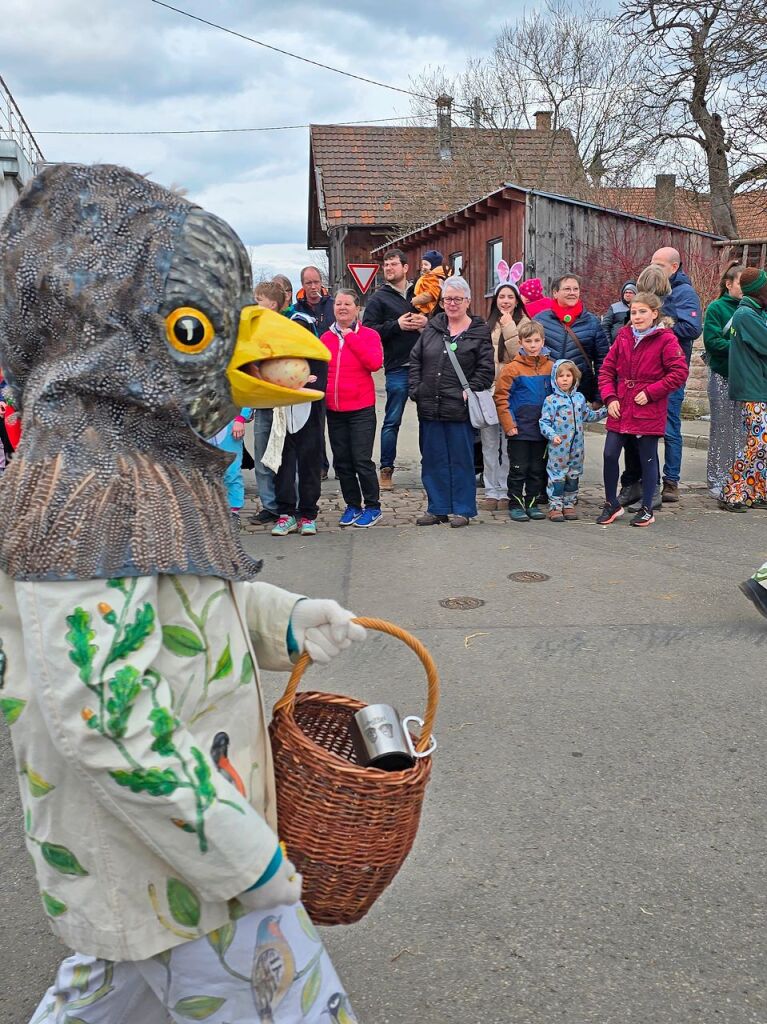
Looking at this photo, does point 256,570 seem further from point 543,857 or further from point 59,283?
point 543,857

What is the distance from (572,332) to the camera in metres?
8.81

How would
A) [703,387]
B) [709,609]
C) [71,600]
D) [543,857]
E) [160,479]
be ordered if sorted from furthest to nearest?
[703,387] < [709,609] < [543,857] < [160,479] < [71,600]

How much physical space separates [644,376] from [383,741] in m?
6.68

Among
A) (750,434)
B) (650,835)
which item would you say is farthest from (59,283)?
(750,434)

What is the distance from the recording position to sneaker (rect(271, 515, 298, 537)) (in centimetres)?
806

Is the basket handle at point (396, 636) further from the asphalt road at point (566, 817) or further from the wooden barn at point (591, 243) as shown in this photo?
the wooden barn at point (591, 243)

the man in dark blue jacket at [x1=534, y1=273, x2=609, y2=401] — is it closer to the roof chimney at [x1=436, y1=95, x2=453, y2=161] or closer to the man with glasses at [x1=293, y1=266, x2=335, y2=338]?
the man with glasses at [x1=293, y1=266, x2=335, y2=338]

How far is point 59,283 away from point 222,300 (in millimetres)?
244

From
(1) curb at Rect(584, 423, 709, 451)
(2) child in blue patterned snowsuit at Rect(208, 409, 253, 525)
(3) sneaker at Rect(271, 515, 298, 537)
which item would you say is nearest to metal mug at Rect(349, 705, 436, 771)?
(2) child in blue patterned snowsuit at Rect(208, 409, 253, 525)

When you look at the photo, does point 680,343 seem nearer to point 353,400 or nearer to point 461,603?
point 353,400

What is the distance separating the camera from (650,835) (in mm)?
3244

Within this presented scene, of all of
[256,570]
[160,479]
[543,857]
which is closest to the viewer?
[160,479]

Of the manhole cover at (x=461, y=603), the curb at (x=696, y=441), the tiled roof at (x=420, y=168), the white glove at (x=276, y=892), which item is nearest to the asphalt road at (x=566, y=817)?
the manhole cover at (x=461, y=603)

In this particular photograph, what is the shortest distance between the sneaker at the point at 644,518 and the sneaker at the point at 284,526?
2836 mm
